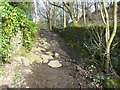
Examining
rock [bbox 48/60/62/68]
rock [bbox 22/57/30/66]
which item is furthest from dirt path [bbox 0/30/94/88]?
rock [bbox 48/60/62/68]

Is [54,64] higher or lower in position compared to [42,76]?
higher

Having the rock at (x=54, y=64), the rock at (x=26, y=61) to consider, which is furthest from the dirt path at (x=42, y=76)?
the rock at (x=54, y=64)

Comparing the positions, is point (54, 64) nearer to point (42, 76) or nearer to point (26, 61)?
point (42, 76)

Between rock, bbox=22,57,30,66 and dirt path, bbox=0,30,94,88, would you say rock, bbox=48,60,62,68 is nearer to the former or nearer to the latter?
dirt path, bbox=0,30,94,88

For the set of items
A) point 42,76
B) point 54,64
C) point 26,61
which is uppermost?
point 26,61

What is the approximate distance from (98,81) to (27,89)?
241cm

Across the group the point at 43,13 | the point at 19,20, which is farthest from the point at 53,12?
the point at 19,20

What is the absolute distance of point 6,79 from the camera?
10.0ft

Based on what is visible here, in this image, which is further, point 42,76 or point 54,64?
point 54,64

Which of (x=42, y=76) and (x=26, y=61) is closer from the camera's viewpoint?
(x=42, y=76)

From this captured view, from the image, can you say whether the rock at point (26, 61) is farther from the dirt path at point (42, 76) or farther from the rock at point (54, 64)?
the rock at point (54, 64)

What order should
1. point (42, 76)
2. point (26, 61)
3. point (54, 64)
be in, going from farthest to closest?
point (54, 64)
point (26, 61)
point (42, 76)

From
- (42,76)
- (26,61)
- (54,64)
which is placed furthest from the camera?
(54,64)

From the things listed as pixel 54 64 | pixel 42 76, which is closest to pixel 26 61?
pixel 42 76
